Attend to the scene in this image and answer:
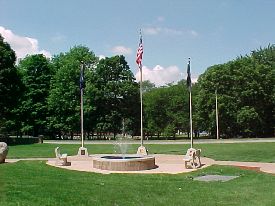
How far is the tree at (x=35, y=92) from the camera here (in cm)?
6103

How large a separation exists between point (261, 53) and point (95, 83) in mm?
33826

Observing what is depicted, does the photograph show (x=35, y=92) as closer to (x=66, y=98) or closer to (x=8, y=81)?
(x=66, y=98)

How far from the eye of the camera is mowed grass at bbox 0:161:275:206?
1012 cm

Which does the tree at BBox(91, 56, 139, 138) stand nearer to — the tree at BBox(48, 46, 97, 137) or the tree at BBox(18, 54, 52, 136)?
the tree at BBox(48, 46, 97, 137)

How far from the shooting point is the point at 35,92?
203 feet

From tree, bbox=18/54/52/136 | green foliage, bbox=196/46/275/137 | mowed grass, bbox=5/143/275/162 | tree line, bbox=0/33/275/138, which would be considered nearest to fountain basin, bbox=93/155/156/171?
mowed grass, bbox=5/143/275/162

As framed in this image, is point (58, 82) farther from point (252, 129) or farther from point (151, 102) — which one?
point (252, 129)

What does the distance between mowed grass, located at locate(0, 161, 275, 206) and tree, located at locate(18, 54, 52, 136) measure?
1820 inches

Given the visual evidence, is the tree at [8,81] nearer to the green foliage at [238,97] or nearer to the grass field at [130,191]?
the green foliage at [238,97]

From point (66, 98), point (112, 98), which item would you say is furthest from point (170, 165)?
point (112, 98)

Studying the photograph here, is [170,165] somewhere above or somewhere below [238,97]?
below

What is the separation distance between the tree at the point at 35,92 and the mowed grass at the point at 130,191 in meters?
46.2

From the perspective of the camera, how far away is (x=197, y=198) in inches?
446

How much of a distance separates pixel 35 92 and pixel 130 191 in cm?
5211
